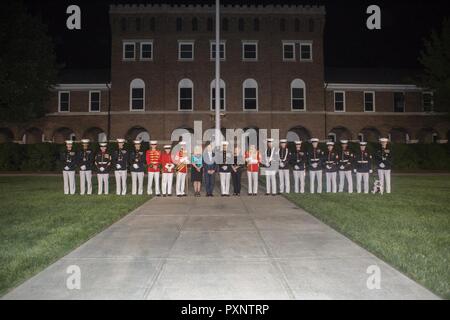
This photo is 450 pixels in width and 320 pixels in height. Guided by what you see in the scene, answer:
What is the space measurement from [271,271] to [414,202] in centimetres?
799

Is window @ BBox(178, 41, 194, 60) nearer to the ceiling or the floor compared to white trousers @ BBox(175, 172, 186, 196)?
nearer to the ceiling

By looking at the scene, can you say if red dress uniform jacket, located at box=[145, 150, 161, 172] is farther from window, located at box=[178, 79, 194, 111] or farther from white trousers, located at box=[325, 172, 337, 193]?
window, located at box=[178, 79, 194, 111]

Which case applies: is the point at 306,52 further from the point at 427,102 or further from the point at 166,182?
the point at 166,182

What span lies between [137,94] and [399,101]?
21.3 meters

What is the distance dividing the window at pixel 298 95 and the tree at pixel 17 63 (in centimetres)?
1791

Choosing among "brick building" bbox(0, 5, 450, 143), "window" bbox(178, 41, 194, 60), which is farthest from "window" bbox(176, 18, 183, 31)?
"window" bbox(178, 41, 194, 60)

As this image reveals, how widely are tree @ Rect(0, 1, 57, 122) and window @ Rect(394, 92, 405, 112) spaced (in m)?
26.9

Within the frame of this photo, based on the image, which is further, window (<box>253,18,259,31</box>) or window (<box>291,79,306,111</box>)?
window (<box>291,79,306,111</box>)

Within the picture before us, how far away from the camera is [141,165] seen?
13.6 meters

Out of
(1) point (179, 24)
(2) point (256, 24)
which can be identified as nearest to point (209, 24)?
(1) point (179, 24)

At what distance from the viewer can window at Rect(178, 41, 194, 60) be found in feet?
98.1

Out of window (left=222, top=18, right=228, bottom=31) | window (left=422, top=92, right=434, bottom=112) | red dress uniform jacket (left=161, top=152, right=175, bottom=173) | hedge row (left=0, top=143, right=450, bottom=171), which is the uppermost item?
window (left=222, top=18, right=228, bottom=31)

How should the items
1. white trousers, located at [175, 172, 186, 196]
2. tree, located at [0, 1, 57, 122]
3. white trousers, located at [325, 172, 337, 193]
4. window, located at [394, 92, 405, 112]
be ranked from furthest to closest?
window, located at [394, 92, 405, 112], tree, located at [0, 1, 57, 122], white trousers, located at [325, 172, 337, 193], white trousers, located at [175, 172, 186, 196]
